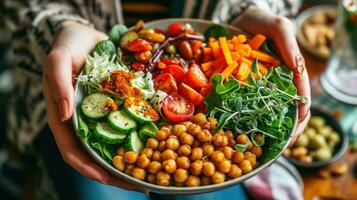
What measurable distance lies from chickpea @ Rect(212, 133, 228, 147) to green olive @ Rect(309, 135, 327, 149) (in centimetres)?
62

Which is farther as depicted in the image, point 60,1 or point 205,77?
point 60,1

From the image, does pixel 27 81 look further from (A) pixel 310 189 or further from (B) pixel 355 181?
(B) pixel 355 181

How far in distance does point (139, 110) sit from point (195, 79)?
155 mm

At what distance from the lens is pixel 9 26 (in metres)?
1.67

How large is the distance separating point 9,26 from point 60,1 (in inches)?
6.7

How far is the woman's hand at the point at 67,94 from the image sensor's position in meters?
1.18

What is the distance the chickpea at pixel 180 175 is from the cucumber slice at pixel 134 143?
103 millimetres

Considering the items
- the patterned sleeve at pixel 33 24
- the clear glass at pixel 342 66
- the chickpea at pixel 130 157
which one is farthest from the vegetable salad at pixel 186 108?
the clear glass at pixel 342 66

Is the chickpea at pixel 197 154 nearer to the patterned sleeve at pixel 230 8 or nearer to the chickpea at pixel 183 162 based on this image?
the chickpea at pixel 183 162

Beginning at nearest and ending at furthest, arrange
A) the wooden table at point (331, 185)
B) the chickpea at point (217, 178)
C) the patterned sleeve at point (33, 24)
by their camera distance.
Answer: the chickpea at point (217, 178) < the patterned sleeve at point (33, 24) < the wooden table at point (331, 185)

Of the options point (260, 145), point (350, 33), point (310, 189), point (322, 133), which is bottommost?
point (310, 189)

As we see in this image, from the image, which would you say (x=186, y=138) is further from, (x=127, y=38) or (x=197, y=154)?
(x=127, y=38)

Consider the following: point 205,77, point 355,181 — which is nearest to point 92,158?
point 205,77

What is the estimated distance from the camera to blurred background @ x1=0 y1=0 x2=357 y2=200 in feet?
5.47
